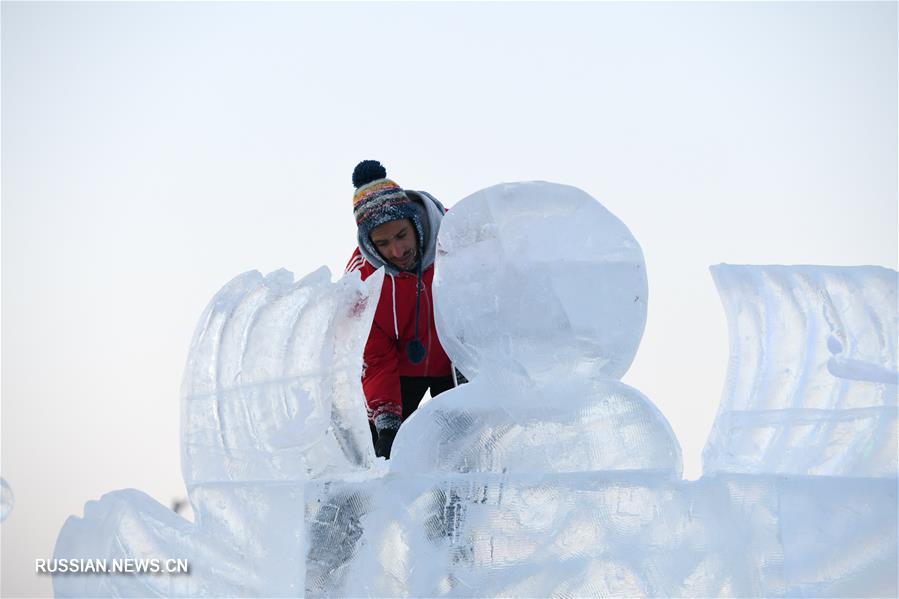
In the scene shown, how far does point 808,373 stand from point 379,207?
2022mm

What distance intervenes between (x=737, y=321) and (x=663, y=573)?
73 centimetres

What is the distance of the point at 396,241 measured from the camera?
4582mm

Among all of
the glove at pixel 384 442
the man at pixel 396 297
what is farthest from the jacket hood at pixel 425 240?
the glove at pixel 384 442

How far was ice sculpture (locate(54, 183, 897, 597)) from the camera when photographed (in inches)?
119

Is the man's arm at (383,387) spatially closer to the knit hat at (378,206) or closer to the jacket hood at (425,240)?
the knit hat at (378,206)

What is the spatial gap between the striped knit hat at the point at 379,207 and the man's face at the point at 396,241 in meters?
0.02

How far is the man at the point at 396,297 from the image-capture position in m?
4.60

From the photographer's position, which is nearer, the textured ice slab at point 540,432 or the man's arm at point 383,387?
the textured ice slab at point 540,432

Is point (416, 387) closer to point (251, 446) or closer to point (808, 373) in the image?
point (251, 446)

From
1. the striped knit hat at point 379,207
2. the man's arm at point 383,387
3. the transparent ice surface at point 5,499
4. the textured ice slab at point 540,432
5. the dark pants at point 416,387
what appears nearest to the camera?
the textured ice slab at point 540,432

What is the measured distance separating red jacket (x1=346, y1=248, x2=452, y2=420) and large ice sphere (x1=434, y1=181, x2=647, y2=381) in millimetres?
1499

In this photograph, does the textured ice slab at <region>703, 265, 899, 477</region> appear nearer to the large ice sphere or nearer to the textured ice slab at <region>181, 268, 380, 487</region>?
the large ice sphere

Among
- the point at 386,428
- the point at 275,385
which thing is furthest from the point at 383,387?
the point at 275,385

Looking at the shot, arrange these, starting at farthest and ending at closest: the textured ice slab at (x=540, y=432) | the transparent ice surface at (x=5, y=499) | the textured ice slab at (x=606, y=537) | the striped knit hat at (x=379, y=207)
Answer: the striped knit hat at (x=379, y=207) < the transparent ice surface at (x=5, y=499) < the textured ice slab at (x=540, y=432) < the textured ice slab at (x=606, y=537)
